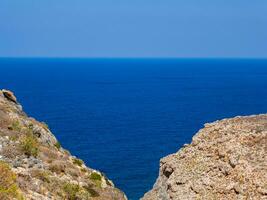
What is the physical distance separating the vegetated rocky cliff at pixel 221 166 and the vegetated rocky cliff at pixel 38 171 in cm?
639

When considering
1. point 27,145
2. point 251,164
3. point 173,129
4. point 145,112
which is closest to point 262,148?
point 251,164

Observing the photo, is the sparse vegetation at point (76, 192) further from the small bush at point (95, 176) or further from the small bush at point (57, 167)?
the small bush at point (95, 176)

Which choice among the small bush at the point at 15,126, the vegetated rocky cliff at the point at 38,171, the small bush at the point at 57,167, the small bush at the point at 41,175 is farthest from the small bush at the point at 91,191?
the small bush at the point at 15,126

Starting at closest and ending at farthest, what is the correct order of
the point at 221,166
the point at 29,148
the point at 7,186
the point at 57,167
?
the point at 7,186 → the point at 221,166 → the point at 57,167 → the point at 29,148

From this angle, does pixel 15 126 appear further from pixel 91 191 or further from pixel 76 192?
pixel 76 192

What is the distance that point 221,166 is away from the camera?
24938mm

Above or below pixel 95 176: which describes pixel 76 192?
below

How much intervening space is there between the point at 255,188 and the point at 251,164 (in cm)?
153

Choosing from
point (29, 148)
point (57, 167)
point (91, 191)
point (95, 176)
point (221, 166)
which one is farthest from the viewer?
point (95, 176)

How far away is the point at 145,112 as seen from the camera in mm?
175250

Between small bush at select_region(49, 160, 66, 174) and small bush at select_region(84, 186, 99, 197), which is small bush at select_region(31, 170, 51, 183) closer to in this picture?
small bush at select_region(49, 160, 66, 174)

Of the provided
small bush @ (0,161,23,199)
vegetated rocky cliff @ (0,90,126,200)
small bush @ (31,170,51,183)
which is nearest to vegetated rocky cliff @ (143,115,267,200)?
vegetated rocky cliff @ (0,90,126,200)

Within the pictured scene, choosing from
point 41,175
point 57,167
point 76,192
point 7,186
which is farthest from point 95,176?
point 7,186

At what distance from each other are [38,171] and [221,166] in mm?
13398
